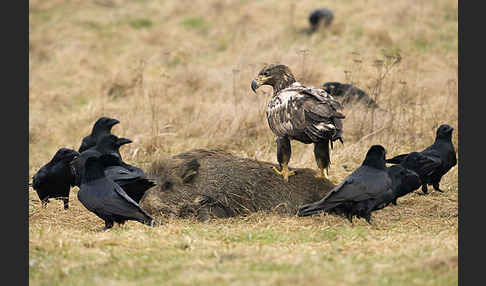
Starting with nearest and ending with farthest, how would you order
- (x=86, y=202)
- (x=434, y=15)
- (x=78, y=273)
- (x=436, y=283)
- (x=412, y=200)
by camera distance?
(x=436, y=283) < (x=78, y=273) < (x=86, y=202) < (x=412, y=200) < (x=434, y=15)

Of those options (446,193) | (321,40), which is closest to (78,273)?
(446,193)

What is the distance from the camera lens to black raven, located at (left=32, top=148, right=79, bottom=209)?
24.3ft

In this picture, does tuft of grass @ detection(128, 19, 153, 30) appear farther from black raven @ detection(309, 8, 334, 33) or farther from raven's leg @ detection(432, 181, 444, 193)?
raven's leg @ detection(432, 181, 444, 193)

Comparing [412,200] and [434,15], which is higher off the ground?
[434,15]

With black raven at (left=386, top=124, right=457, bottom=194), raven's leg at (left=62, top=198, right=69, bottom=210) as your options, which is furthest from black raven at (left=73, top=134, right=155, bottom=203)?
black raven at (left=386, top=124, right=457, bottom=194)

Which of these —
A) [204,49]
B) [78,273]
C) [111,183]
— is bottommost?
[78,273]

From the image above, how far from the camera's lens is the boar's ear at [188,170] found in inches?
273

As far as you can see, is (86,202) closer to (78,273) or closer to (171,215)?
(171,215)

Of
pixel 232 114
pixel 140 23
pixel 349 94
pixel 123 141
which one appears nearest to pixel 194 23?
pixel 140 23

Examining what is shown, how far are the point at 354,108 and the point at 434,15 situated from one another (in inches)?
376

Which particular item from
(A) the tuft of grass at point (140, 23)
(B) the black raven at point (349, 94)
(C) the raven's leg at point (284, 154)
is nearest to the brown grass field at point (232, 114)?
(A) the tuft of grass at point (140, 23)

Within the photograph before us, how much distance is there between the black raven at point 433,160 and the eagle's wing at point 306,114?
1.26 m

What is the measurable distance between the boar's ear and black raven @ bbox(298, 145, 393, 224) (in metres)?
1.31

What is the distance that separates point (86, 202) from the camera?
20.6 feet
